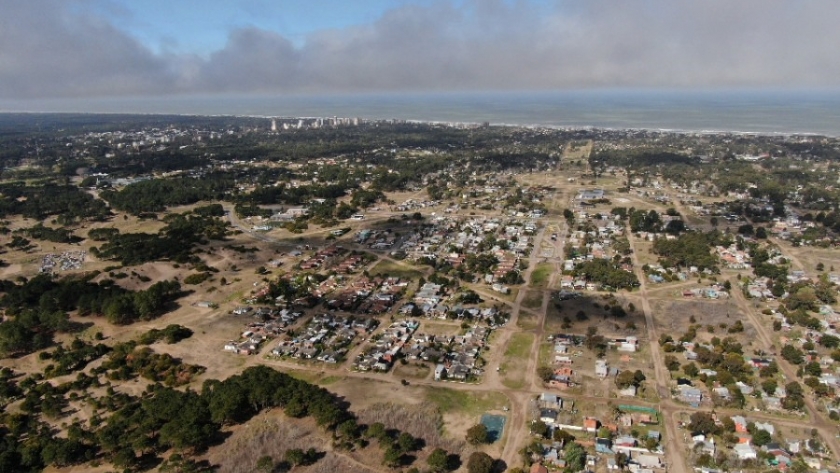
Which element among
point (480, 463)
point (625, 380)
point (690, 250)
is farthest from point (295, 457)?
point (690, 250)

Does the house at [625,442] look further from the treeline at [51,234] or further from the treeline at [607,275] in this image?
the treeline at [51,234]

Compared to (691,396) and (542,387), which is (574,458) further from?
(691,396)

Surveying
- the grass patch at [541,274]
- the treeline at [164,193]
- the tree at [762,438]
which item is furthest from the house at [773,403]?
the treeline at [164,193]

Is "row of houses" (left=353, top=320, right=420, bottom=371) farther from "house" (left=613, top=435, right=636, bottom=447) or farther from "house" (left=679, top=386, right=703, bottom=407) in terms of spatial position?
"house" (left=679, top=386, right=703, bottom=407)

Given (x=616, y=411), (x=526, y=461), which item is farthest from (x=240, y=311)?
(x=616, y=411)

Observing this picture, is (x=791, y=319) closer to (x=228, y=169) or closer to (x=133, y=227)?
(x=133, y=227)

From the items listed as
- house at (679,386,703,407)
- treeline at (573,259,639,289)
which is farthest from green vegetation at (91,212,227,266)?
house at (679,386,703,407)

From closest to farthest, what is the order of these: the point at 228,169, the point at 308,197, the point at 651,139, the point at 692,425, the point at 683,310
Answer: the point at 692,425
the point at 683,310
the point at 308,197
the point at 228,169
the point at 651,139
